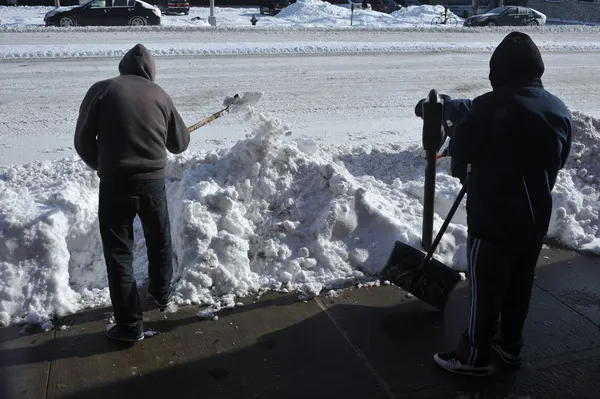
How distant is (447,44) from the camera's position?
1903 cm

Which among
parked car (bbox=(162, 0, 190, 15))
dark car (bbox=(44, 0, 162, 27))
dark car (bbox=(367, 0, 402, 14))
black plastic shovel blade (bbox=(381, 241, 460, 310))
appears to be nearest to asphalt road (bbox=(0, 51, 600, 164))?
black plastic shovel blade (bbox=(381, 241, 460, 310))

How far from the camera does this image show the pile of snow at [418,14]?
3115 cm

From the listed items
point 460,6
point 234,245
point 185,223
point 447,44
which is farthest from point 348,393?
point 460,6

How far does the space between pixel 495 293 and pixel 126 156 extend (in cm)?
220

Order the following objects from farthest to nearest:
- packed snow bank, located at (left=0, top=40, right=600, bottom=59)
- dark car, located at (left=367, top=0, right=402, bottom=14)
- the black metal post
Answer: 1. dark car, located at (left=367, top=0, right=402, bottom=14)
2. packed snow bank, located at (left=0, top=40, right=600, bottom=59)
3. the black metal post

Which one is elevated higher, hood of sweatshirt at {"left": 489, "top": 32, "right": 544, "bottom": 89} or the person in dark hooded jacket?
hood of sweatshirt at {"left": 489, "top": 32, "right": 544, "bottom": 89}

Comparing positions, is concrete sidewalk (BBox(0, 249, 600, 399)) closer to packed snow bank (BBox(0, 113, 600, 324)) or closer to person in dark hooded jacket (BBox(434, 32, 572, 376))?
packed snow bank (BBox(0, 113, 600, 324))

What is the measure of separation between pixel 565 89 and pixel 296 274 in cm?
997

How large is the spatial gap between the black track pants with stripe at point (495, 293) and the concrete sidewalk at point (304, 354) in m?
0.20

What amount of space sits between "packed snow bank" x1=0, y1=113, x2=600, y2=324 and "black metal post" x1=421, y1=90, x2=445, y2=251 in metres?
0.21

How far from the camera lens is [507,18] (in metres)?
28.6

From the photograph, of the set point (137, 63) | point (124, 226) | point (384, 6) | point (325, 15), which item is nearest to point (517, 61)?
point (137, 63)

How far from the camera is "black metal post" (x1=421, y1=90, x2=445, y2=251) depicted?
409cm

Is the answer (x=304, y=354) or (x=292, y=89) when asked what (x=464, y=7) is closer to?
(x=292, y=89)
